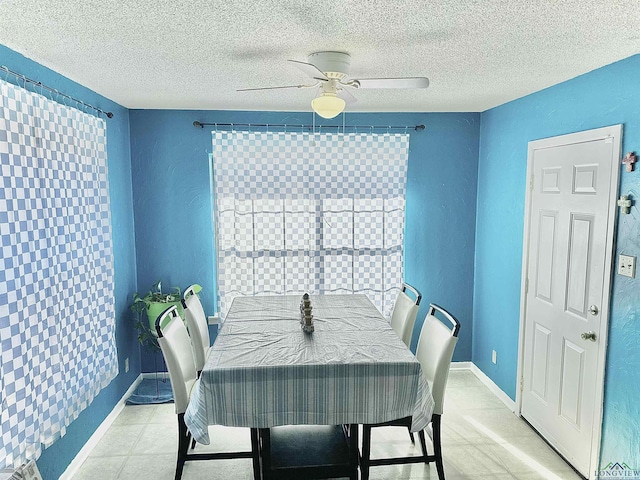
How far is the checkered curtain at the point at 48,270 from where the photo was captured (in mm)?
2000

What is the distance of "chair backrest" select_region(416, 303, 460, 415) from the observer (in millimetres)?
2439

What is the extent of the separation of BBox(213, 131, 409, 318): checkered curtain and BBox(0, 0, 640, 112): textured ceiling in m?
0.95

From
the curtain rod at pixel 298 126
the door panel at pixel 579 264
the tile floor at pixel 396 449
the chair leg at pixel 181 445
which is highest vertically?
the curtain rod at pixel 298 126

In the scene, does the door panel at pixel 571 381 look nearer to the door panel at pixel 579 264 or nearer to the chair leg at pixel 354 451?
the door panel at pixel 579 264

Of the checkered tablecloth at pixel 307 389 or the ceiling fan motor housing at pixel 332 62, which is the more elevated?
the ceiling fan motor housing at pixel 332 62

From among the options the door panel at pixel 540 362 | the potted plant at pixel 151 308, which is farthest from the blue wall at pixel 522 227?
the potted plant at pixel 151 308

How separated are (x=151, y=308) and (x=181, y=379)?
1311 millimetres

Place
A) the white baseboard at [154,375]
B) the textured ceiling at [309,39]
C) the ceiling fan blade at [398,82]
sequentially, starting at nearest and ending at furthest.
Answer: the textured ceiling at [309,39]
the ceiling fan blade at [398,82]
the white baseboard at [154,375]

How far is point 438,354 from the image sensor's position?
2516 mm

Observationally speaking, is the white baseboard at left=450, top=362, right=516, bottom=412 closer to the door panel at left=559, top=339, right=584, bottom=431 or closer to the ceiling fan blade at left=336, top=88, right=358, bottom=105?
the door panel at left=559, top=339, right=584, bottom=431

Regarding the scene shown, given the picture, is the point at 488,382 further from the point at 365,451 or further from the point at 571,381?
the point at 365,451

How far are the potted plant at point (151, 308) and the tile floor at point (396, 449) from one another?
0.55 metres

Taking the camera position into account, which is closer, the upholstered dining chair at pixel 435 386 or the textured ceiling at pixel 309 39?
the textured ceiling at pixel 309 39

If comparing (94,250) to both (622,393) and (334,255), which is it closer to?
(334,255)
